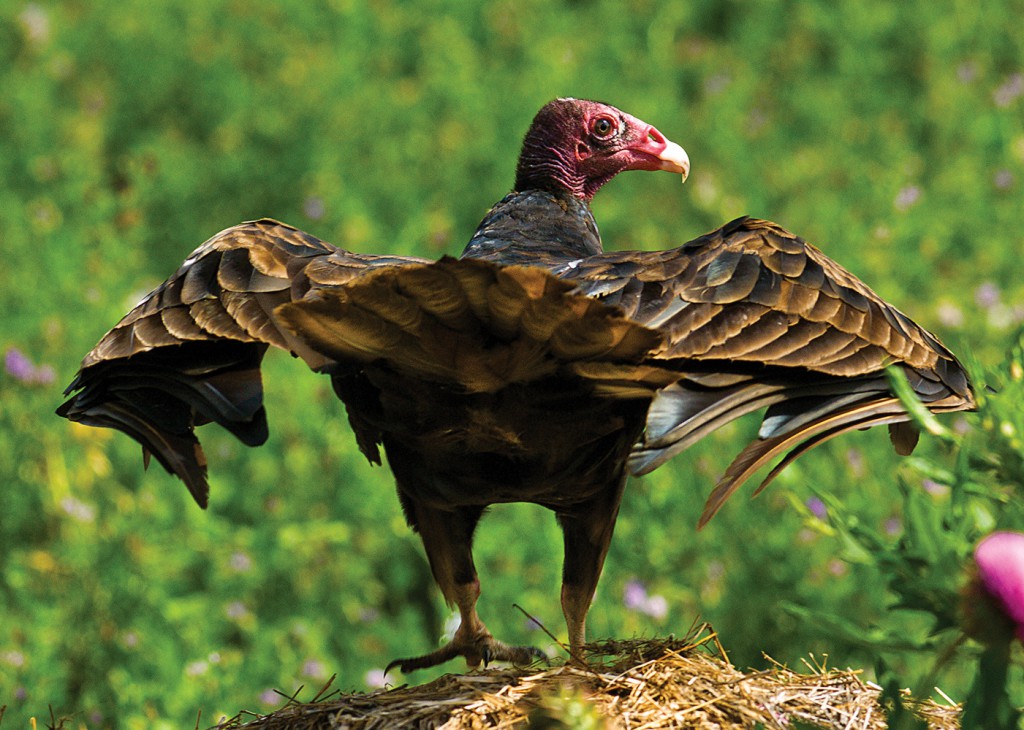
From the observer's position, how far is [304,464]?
6.68 metres

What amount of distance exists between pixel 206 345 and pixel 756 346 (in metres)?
1.45

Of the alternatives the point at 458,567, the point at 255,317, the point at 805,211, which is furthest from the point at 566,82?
the point at 255,317

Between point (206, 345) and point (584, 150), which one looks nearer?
point (206, 345)

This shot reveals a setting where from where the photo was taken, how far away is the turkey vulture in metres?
3.21

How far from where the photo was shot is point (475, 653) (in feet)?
14.9

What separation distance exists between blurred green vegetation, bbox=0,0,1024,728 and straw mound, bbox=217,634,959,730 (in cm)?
19

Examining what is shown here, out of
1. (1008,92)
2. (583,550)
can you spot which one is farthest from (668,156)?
(1008,92)

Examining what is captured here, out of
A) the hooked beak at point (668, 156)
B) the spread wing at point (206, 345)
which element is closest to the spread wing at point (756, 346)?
the spread wing at point (206, 345)

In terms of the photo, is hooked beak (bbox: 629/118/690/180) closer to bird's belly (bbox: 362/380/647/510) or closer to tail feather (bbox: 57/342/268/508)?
bird's belly (bbox: 362/380/647/510)

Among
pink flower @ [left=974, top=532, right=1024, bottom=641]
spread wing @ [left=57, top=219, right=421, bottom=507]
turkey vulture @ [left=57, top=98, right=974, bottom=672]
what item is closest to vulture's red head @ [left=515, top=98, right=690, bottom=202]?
turkey vulture @ [left=57, top=98, right=974, bottom=672]

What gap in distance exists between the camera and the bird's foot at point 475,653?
444 centimetres

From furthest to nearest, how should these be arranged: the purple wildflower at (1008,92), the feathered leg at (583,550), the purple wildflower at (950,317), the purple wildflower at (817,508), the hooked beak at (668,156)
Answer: the purple wildflower at (1008,92), the purple wildflower at (950,317), the purple wildflower at (817,508), the hooked beak at (668,156), the feathered leg at (583,550)

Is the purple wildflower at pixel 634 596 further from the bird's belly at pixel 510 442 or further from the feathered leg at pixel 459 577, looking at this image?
the bird's belly at pixel 510 442

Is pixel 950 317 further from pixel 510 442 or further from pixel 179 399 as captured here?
pixel 179 399
